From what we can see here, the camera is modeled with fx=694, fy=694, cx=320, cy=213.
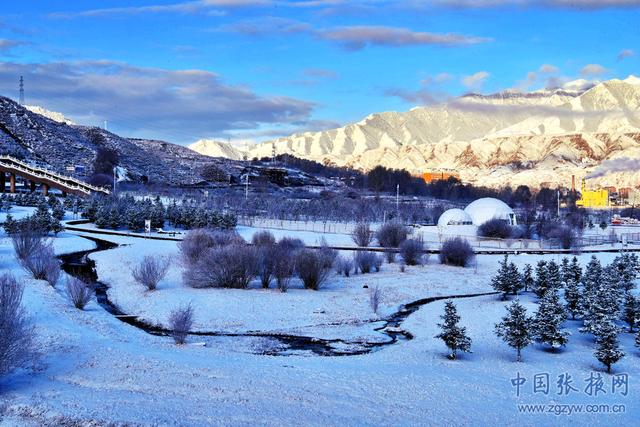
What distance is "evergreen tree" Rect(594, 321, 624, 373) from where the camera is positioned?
18.9m

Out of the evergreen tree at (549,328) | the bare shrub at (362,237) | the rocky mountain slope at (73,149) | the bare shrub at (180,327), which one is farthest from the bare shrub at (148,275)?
the rocky mountain slope at (73,149)

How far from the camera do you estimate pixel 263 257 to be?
112 ft

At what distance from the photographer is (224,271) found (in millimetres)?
32500

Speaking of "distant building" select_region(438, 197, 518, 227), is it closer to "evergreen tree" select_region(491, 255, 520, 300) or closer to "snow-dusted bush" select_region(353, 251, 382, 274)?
"snow-dusted bush" select_region(353, 251, 382, 274)

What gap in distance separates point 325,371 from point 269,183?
13929cm

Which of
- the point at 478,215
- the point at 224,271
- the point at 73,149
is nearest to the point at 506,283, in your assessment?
the point at 224,271

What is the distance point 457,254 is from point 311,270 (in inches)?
566

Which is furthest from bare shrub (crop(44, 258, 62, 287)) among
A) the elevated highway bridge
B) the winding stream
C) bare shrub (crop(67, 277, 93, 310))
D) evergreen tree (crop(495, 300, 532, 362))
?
the elevated highway bridge

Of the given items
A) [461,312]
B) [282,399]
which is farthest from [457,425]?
[461,312]

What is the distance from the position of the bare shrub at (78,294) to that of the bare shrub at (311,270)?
10835 millimetres

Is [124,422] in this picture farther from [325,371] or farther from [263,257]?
[263,257]

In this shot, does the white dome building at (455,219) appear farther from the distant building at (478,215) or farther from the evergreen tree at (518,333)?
the evergreen tree at (518,333)

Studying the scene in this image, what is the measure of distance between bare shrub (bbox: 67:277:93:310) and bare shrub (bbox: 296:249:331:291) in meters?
10.8

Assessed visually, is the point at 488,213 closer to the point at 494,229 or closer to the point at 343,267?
the point at 494,229
